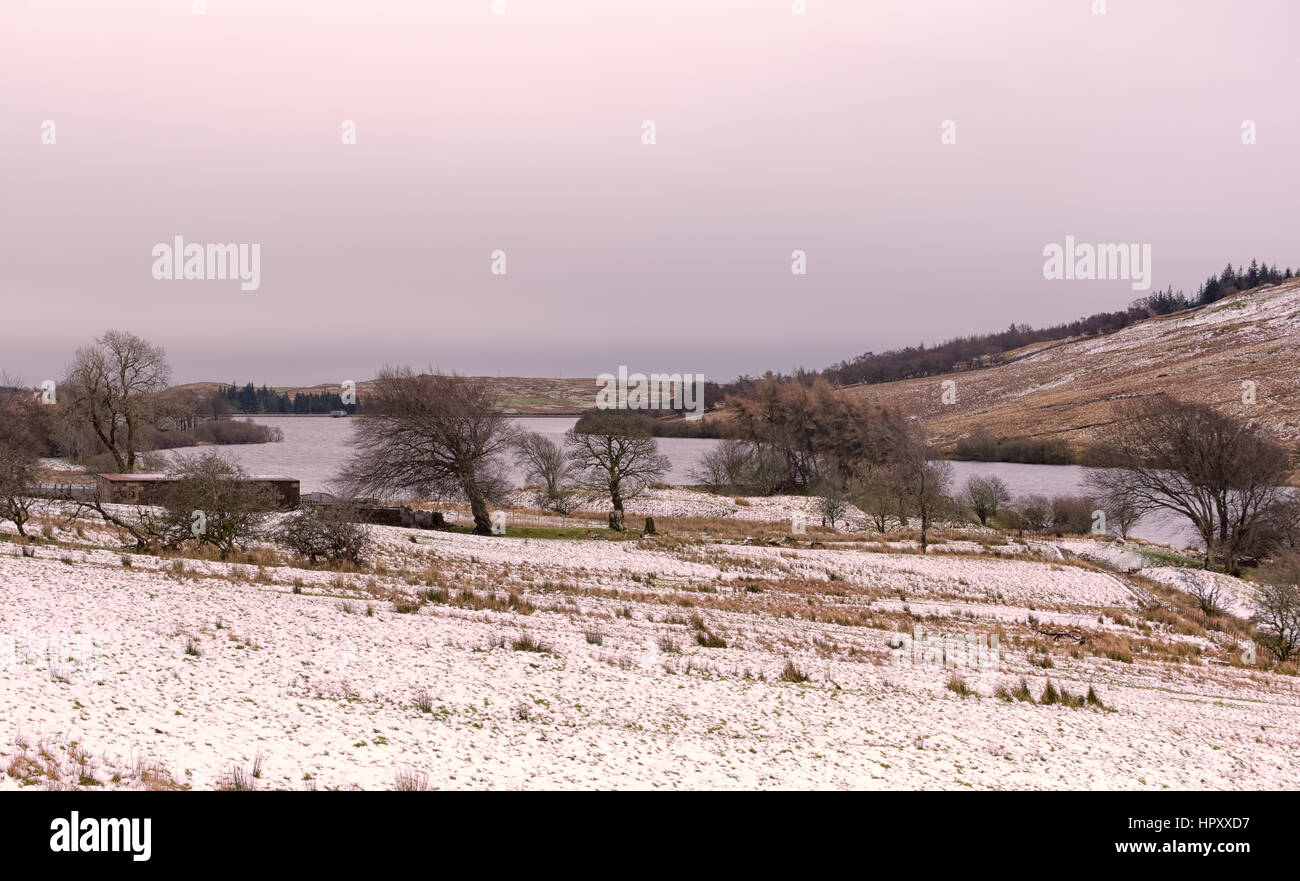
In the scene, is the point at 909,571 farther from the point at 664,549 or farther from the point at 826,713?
the point at 826,713

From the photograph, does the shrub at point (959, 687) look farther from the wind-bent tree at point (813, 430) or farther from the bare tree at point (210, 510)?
the wind-bent tree at point (813, 430)

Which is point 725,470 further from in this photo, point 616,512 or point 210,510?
point 210,510

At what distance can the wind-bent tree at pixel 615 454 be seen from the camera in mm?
49719

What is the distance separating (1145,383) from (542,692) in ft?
553

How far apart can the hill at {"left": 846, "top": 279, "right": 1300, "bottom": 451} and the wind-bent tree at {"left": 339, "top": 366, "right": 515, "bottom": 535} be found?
72.2 m

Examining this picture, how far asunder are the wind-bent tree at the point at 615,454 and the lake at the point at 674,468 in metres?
5.25

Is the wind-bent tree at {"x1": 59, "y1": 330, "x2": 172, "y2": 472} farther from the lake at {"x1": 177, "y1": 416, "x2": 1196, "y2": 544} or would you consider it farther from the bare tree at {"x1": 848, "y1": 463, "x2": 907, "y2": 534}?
the bare tree at {"x1": 848, "y1": 463, "x2": 907, "y2": 534}

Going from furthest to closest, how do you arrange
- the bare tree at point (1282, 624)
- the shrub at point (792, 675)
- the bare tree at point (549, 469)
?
the bare tree at point (549, 469) → the bare tree at point (1282, 624) → the shrub at point (792, 675)

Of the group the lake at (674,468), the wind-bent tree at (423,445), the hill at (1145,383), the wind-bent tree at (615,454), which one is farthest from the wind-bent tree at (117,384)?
the hill at (1145,383)

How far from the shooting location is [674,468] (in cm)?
9744

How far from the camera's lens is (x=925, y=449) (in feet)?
169

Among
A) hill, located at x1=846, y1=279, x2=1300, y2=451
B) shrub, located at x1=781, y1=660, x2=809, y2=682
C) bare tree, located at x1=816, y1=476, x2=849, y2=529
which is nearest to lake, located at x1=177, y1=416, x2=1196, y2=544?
→ bare tree, located at x1=816, y1=476, x2=849, y2=529

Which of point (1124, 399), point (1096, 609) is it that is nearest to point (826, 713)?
point (1096, 609)
